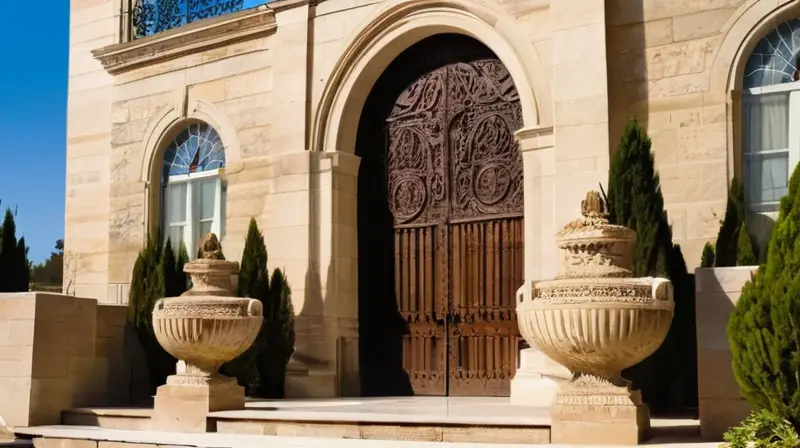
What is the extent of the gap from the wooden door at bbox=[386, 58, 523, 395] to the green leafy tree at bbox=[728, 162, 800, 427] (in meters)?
5.16

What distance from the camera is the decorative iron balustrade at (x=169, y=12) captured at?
52.1 ft

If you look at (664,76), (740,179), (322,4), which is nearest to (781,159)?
(740,179)

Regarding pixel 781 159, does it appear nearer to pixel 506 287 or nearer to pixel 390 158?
pixel 506 287

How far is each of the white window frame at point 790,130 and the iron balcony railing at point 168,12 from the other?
751cm

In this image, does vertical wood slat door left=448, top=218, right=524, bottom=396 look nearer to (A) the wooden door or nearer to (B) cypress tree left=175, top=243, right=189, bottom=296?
(A) the wooden door

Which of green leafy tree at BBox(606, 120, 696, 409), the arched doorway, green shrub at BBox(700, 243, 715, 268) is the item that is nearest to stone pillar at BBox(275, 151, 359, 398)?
the arched doorway

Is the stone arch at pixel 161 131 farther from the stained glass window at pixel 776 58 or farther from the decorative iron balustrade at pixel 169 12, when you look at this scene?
the stained glass window at pixel 776 58

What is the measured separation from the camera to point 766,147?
11391 mm

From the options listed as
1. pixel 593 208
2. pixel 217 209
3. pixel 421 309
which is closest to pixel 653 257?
pixel 593 208

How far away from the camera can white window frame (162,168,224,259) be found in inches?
617

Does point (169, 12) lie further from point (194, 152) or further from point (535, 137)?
point (535, 137)

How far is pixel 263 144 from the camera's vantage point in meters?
14.9

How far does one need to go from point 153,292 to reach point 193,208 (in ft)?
8.31

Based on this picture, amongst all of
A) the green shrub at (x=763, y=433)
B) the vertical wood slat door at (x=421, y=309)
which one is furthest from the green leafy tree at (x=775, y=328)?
the vertical wood slat door at (x=421, y=309)
